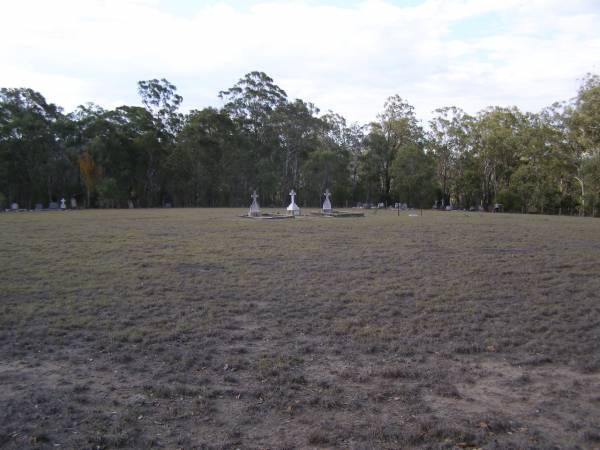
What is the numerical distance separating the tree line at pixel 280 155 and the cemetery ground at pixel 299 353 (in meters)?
35.1

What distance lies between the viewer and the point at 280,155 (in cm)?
5322

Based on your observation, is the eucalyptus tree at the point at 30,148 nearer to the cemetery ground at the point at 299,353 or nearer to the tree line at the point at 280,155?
the tree line at the point at 280,155

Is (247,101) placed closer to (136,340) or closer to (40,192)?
(40,192)

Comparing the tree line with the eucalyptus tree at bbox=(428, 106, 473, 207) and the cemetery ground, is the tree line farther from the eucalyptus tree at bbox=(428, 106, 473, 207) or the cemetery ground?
the cemetery ground

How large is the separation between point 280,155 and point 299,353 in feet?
160

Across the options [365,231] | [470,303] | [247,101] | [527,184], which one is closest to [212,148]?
[247,101]

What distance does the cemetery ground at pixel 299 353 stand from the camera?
11.5 feet

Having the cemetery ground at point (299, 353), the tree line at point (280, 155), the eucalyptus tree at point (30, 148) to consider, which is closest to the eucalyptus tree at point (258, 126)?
the tree line at point (280, 155)

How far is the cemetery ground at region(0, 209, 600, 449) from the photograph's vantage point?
3.52 meters

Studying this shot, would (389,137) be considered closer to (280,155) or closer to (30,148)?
(280,155)

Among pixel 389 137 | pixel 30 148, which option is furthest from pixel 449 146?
pixel 30 148

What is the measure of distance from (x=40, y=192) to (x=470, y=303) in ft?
158

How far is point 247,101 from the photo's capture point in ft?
171

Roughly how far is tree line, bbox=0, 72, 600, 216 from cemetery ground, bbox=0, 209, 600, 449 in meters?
35.1
